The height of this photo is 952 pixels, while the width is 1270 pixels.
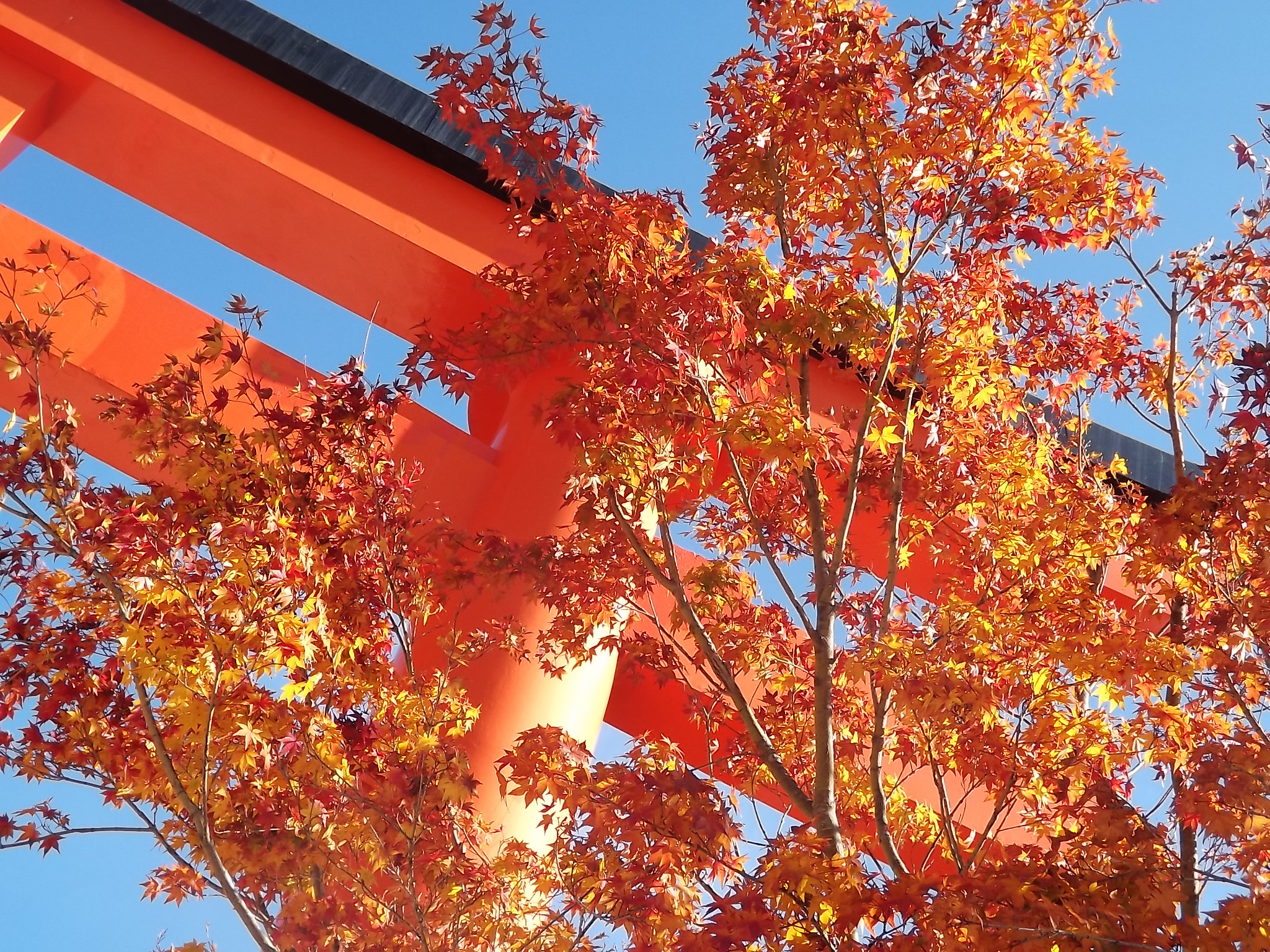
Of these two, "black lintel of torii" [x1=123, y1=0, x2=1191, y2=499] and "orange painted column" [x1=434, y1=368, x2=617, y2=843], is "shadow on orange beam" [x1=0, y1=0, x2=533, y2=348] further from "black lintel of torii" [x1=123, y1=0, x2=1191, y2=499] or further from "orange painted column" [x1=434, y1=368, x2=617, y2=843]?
"orange painted column" [x1=434, y1=368, x2=617, y2=843]

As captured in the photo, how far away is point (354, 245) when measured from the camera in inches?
220

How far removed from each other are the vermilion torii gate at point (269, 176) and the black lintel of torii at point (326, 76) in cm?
1

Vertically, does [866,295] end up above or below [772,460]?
above

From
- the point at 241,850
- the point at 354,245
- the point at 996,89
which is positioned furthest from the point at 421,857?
the point at 354,245

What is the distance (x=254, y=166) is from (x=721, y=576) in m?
3.57

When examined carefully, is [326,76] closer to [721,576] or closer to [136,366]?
[136,366]

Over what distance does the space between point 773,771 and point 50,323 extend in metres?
4.39

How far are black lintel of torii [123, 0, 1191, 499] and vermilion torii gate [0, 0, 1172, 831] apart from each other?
0.01 meters

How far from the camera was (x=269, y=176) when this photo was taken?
5.50 meters

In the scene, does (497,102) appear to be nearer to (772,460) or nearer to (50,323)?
(772,460)

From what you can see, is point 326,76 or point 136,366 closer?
point 136,366

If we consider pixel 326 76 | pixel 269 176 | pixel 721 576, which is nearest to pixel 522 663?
pixel 721 576

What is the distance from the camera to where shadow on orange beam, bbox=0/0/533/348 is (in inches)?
214

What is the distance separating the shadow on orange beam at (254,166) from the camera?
5.43 m
